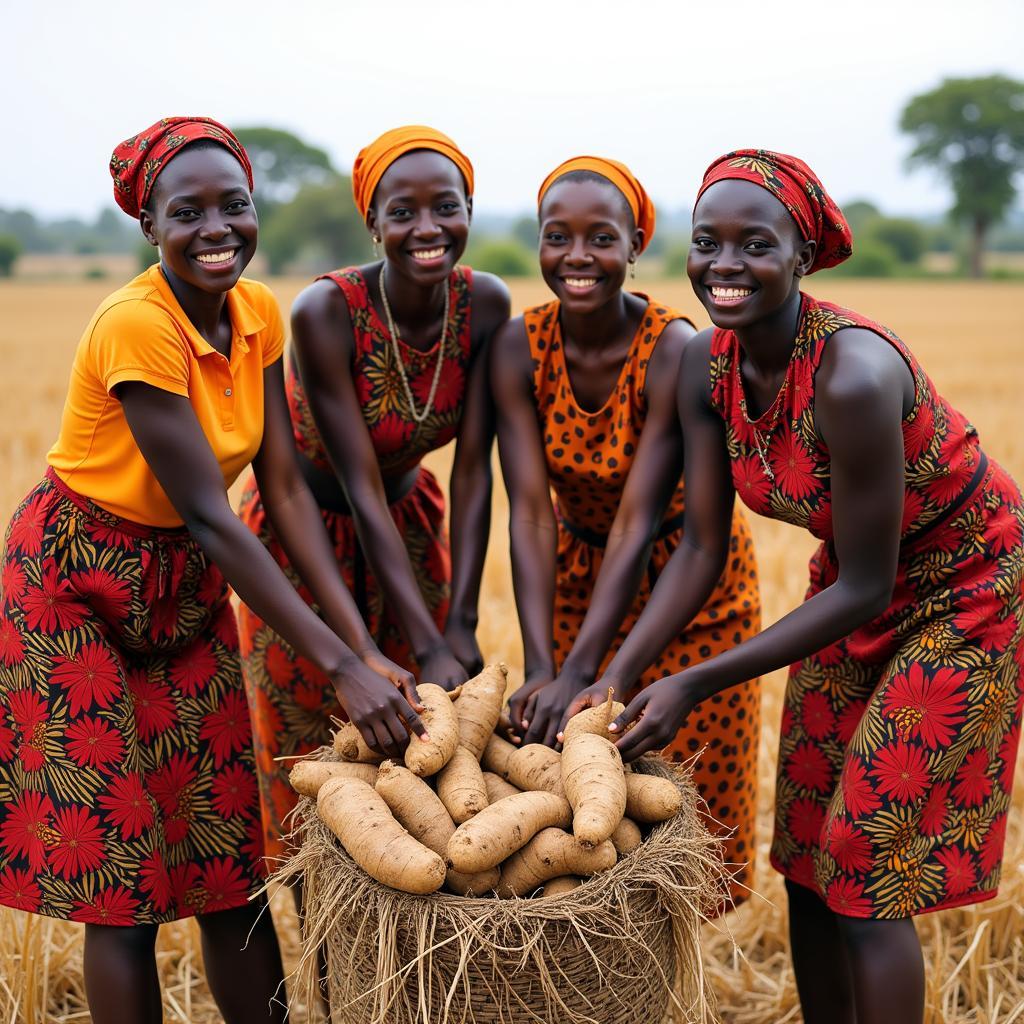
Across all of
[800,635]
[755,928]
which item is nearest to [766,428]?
[800,635]

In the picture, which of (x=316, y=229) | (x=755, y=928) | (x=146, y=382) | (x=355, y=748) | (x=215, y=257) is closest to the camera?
(x=146, y=382)

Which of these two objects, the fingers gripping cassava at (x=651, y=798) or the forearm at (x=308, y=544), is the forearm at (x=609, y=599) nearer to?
the fingers gripping cassava at (x=651, y=798)

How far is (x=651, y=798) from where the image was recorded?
254cm

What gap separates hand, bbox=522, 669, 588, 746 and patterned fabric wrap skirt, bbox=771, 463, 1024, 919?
0.68 m

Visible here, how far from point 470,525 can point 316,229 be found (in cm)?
5140

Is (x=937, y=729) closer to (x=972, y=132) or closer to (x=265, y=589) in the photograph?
(x=265, y=589)

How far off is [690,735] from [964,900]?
0.90 metres

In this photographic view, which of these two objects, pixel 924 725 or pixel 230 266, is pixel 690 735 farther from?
pixel 230 266

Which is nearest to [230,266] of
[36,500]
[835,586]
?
[36,500]

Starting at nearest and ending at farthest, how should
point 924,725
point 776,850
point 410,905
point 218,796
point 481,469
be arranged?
point 410,905 → point 924,725 → point 218,796 → point 776,850 → point 481,469

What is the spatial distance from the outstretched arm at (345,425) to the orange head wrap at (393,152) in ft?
1.00

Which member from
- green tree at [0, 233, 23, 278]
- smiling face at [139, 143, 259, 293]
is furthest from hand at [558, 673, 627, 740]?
green tree at [0, 233, 23, 278]

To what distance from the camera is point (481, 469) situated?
11.3 feet

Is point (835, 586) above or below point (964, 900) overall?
above
